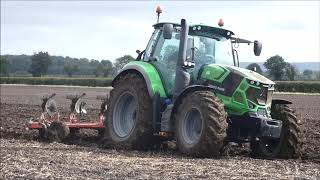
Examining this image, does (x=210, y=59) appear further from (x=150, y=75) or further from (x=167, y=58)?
(x=150, y=75)

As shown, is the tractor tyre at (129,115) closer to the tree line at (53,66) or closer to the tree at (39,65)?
the tree at (39,65)

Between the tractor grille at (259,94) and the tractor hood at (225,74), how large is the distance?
0.13 m

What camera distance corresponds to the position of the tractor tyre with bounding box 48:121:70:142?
12281 mm

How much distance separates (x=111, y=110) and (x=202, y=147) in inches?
121

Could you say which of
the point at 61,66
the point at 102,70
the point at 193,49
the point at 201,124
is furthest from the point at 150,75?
the point at 61,66

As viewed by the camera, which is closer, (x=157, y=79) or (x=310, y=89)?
(x=157, y=79)

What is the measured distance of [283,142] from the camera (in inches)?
387

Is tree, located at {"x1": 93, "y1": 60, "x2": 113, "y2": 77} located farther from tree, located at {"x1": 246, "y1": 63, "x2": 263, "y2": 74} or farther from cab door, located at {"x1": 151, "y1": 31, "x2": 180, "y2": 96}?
cab door, located at {"x1": 151, "y1": 31, "x2": 180, "y2": 96}

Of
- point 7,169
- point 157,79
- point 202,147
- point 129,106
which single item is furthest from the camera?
point 129,106

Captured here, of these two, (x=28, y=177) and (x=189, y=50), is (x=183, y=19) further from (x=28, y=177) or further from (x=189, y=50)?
(x=28, y=177)

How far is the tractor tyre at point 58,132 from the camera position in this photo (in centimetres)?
1228

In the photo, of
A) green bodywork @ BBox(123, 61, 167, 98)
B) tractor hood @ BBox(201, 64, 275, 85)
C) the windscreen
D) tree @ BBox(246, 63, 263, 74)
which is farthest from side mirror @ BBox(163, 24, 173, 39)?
tree @ BBox(246, 63, 263, 74)

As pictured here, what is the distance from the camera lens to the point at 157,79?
10641mm

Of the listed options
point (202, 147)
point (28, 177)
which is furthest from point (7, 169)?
point (202, 147)
